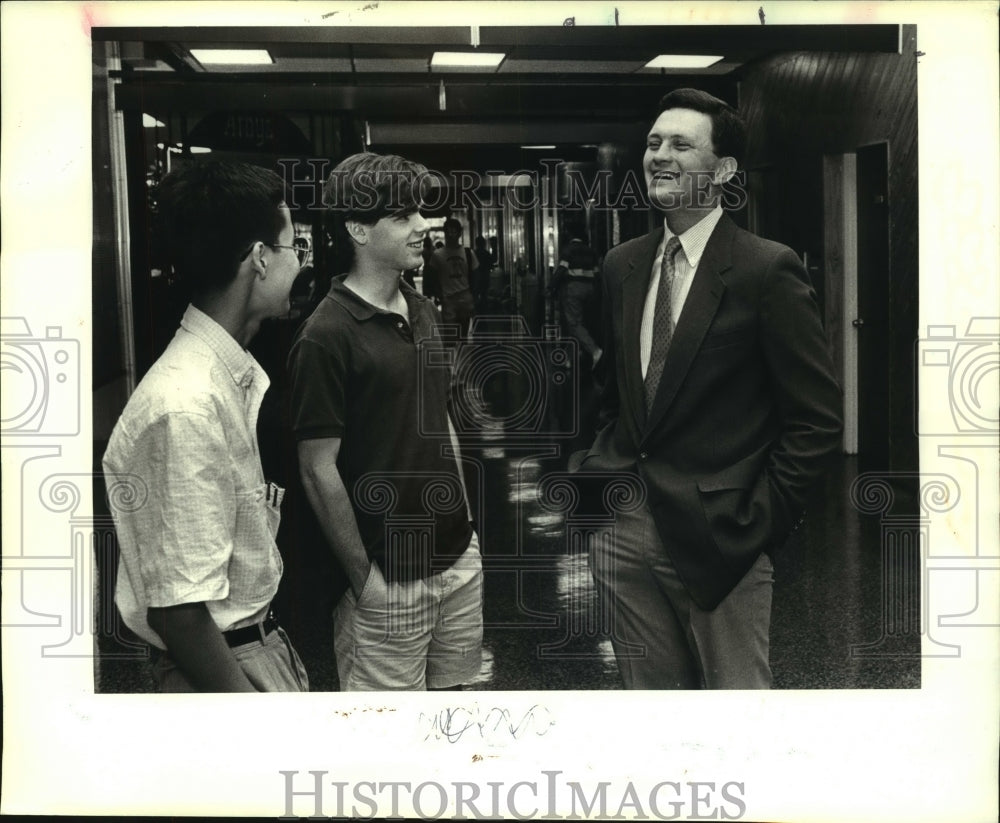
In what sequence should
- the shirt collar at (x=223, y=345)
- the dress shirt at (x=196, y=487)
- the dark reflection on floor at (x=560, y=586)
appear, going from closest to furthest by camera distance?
1. the dress shirt at (x=196, y=487)
2. the shirt collar at (x=223, y=345)
3. the dark reflection on floor at (x=560, y=586)

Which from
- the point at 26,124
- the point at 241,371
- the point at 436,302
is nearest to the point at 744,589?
the point at 436,302

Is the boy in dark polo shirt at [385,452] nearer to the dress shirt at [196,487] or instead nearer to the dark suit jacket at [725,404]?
the dress shirt at [196,487]

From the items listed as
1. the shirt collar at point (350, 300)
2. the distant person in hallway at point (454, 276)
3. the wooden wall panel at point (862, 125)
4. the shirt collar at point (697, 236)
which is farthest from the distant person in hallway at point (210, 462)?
the wooden wall panel at point (862, 125)

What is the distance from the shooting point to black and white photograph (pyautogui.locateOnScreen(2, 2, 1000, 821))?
3.85 m

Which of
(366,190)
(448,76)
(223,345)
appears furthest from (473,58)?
(223,345)

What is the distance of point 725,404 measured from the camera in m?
3.82

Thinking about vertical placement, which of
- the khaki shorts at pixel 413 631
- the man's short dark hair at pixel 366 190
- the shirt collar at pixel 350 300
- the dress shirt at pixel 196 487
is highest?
the man's short dark hair at pixel 366 190

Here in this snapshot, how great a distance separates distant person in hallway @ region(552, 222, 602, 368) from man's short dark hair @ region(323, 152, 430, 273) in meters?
0.44

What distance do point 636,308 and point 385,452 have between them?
81 centimetres

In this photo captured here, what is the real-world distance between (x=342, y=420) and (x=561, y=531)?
0.70m

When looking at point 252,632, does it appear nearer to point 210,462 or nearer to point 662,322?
point 210,462

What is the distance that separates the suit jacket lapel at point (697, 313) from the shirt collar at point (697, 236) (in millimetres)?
12

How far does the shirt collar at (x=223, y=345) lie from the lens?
3.70 meters

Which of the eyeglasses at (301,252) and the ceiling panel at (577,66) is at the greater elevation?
the ceiling panel at (577,66)
